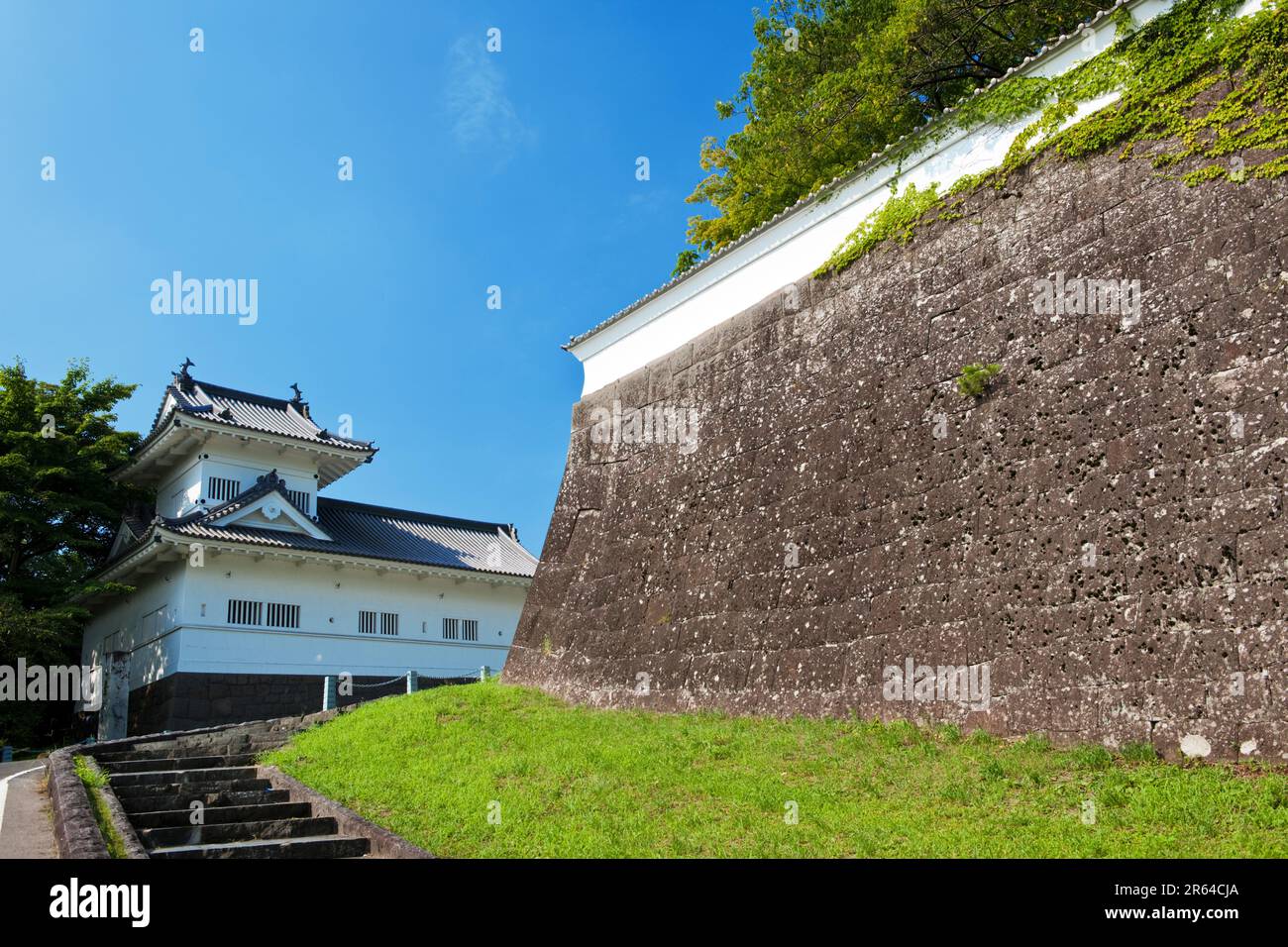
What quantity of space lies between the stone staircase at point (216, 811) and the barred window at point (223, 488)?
1240cm

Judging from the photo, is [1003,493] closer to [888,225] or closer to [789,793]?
[789,793]

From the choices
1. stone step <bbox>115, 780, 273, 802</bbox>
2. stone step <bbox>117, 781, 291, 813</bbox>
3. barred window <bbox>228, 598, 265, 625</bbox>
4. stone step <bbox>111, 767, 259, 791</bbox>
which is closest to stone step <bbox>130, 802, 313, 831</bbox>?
stone step <bbox>117, 781, 291, 813</bbox>

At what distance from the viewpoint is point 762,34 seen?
1784 centimetres

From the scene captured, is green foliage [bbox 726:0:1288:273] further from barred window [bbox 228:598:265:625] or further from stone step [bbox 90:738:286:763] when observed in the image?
barred window [bbox 228:598:265:625]

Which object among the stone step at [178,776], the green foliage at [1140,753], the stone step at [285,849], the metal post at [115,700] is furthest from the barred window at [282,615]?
the green foliage at [1140,753]

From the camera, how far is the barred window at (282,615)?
21.8 meters

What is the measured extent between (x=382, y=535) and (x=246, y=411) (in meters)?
5.10

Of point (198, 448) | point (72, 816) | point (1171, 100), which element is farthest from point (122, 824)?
point (198, 448)

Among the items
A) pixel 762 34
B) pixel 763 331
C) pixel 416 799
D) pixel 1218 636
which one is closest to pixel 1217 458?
pixel 1218 636

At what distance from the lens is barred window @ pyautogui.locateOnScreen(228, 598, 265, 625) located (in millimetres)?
21109

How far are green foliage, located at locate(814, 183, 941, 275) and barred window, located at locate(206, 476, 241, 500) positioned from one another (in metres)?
18.4

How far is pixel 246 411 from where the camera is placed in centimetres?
2516

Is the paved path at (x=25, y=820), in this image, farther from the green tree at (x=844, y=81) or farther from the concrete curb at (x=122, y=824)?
the green tree at (x=844, y=81)
